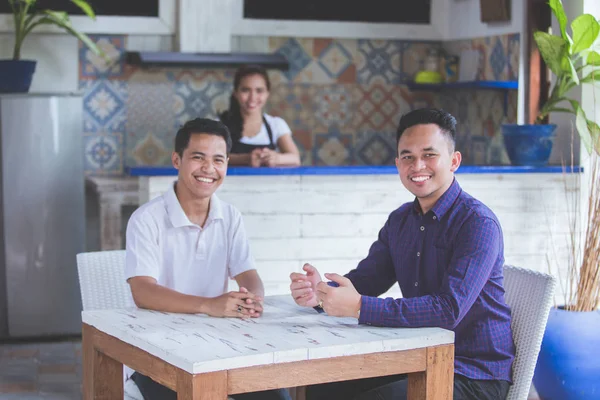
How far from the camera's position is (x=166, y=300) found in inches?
115

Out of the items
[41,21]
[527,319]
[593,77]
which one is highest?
[41,21]

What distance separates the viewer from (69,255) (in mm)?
5699

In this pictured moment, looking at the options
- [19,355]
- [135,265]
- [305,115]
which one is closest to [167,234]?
[135,265]

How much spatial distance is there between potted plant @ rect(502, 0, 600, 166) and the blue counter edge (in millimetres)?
125

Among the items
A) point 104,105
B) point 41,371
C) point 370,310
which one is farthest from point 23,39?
point 370,310

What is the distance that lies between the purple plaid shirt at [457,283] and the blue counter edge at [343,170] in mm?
1827

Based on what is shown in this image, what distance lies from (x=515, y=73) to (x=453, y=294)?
136 inches

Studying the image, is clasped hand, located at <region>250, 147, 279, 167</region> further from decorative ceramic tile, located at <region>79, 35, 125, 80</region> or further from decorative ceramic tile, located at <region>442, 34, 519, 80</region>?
decorative ceramic tile, located at <region>79, 35, 125, 80</region>

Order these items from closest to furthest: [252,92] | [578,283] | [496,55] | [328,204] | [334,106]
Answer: [578,283] < [328,204] < [252,92] < [496,55] < [334,106]

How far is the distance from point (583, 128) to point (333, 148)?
8.06ft

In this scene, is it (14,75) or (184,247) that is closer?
(184,247)

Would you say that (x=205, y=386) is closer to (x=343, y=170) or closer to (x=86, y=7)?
(x=343, y=170)

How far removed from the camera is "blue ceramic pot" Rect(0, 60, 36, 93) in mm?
5660

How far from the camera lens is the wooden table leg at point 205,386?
7.35ft
